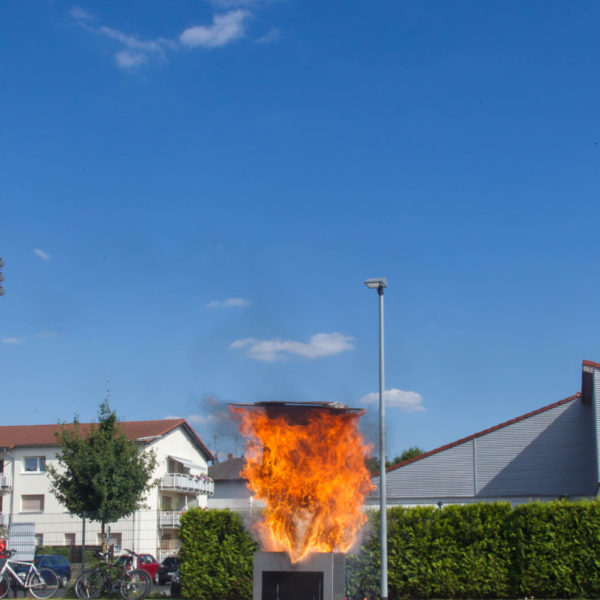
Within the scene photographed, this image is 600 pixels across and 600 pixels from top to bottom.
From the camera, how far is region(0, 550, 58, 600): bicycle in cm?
1989

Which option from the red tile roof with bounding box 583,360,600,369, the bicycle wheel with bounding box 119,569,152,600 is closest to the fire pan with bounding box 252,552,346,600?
the bicycle wheel with bounding box 119,569,152,600

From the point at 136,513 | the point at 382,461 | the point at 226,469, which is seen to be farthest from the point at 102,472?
the point at 226,469

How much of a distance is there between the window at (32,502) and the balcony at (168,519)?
7901mm

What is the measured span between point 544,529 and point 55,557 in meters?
21.3

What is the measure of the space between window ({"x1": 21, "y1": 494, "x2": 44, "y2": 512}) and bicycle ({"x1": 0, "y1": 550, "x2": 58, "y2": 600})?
31571 millimetres

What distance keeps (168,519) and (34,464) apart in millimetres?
10042

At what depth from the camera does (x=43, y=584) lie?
2009 centimetres

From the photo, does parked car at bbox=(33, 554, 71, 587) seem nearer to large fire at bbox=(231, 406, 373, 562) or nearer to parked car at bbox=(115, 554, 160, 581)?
parked car at bbox=(115, 554, 160, 581)

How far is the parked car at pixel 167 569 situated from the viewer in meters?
31.9

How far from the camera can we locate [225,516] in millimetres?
21594

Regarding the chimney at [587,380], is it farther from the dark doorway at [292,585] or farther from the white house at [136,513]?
the white house at [136,513]

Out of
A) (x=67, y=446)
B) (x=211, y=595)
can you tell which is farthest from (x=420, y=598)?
(x=67, y=446)

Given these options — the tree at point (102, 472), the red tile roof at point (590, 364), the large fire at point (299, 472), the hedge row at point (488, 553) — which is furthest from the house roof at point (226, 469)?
the large fire at point (299, 472)

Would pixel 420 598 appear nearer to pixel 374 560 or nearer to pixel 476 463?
pixel 374 560
